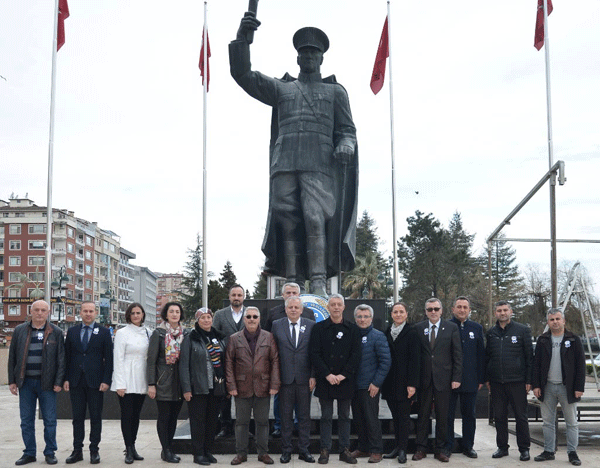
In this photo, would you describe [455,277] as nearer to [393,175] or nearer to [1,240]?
[393,175]

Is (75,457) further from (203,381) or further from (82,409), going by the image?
(203,381)

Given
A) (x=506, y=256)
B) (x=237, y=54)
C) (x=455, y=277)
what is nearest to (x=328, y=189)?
(x=237, y=54)

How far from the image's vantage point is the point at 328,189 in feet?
31.0

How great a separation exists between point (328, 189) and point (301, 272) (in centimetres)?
121

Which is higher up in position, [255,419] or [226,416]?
[255,419]

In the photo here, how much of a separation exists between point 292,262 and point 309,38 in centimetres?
309

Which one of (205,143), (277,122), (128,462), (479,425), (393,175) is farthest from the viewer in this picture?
(205,143)

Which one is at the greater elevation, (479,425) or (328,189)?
(328,189)

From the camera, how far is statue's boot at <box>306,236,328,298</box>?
918 cm

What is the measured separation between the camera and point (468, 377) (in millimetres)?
7598

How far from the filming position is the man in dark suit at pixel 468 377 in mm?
7570

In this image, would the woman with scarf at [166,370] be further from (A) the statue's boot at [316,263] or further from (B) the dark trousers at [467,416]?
(B) the dark trousers at [467,416]

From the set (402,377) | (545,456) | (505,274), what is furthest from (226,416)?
(505,274)

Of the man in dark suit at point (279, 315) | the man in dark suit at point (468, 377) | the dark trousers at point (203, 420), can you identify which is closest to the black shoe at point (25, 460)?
the dark trousers at point (203, 420)
